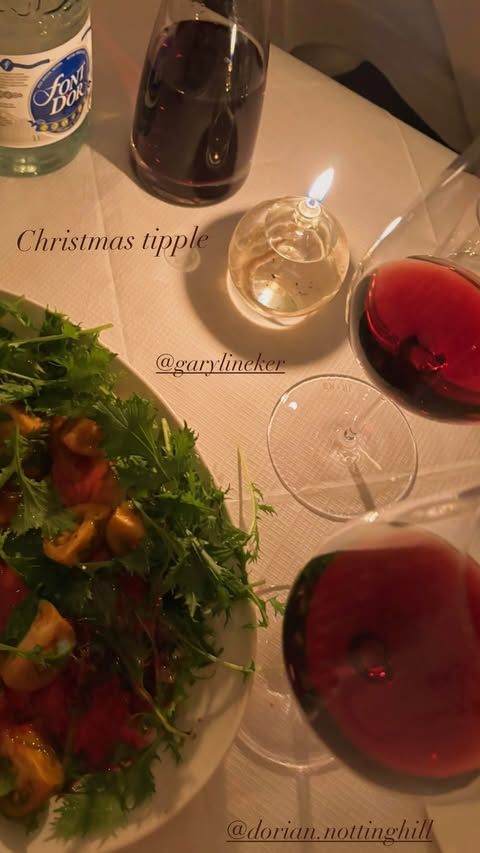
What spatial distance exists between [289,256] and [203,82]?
17cm

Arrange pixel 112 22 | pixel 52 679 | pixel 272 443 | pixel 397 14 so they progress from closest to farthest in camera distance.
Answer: pixel 52 679 → pixel 272 443 → pixel 112 22 → pixel 397 14

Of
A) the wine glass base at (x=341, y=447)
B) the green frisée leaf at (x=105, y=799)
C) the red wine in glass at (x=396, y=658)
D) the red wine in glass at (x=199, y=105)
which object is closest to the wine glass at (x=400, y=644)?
the red wine in glass at (x=396, y=658)

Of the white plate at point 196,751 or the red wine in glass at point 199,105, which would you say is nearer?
the white plate at point 196,751

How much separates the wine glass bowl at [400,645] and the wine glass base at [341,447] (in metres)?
0.22

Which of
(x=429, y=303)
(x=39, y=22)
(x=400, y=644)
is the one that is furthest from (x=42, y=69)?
(x=400, y=644)

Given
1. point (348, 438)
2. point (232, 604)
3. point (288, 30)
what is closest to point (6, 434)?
point (232, 604)

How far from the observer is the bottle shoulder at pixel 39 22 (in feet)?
2.14

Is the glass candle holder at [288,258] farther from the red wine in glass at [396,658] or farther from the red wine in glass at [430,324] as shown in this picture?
the red wine in glass at [396,658]

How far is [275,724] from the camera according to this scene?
0.58 metres

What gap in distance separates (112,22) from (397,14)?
0.45m

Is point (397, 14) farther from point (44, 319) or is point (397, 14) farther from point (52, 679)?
point (52, 679)

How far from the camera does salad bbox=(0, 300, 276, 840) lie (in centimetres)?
49

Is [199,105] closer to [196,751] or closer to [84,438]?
[84,438]

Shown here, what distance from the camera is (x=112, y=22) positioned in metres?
0.88
